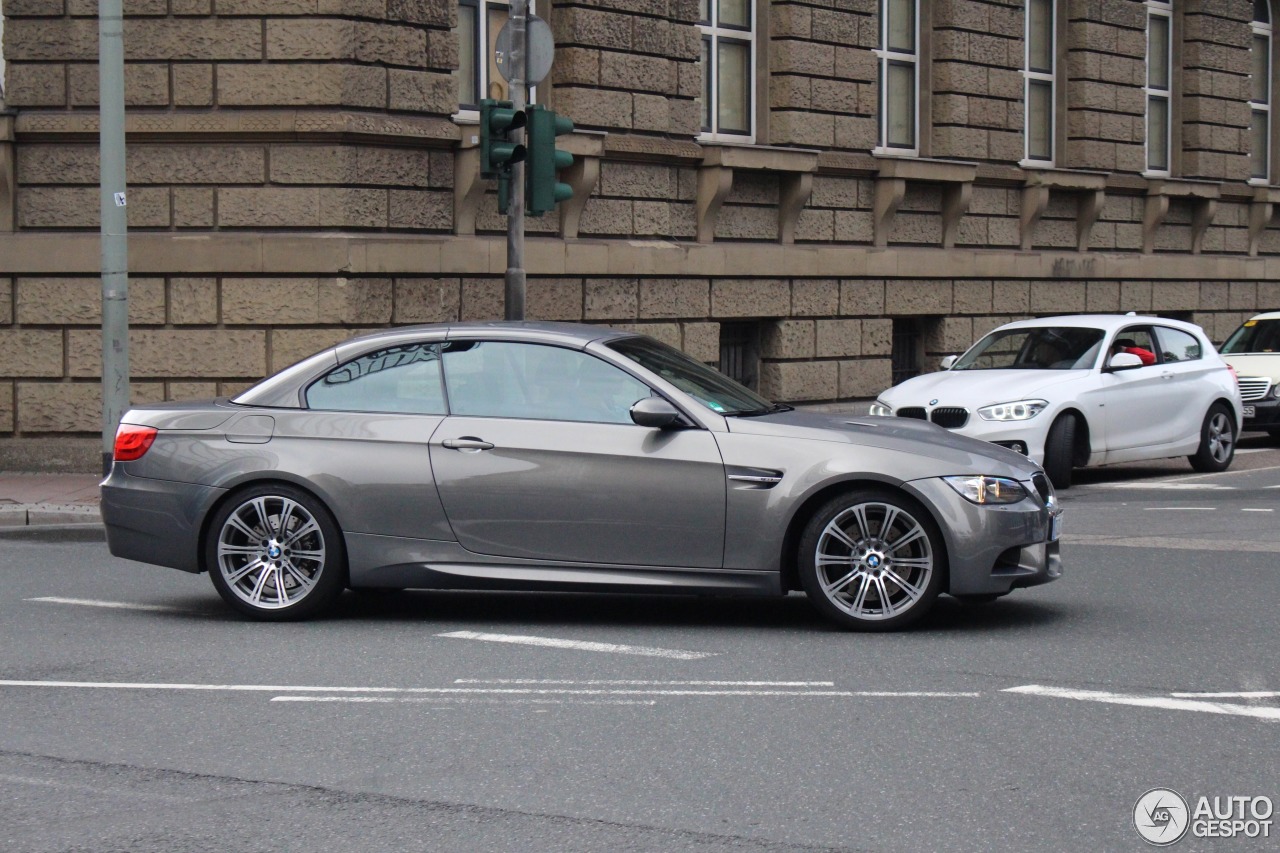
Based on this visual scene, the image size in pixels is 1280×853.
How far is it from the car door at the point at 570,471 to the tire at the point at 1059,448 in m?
7.18

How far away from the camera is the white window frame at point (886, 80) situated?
22125 mm

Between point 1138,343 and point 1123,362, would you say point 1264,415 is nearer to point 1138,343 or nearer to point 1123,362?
point 1138,343

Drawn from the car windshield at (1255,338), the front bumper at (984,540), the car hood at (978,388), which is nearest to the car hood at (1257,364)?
the car windshield at (1255,338)

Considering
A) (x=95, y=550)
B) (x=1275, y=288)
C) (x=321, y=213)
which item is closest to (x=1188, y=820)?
(x=95, y=550)

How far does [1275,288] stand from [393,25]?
17226mm

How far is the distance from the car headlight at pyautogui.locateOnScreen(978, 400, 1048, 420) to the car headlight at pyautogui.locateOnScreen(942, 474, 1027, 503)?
6.61 metres

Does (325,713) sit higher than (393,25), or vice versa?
(393,25)

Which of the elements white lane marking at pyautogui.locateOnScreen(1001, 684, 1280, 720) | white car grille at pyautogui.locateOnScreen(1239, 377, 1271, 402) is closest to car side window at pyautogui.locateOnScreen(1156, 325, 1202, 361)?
white car grille at pyautogui.locateOnScreen(1239, 377, 1271, 402)

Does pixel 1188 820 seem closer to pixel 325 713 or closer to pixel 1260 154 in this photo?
pixel 325 713

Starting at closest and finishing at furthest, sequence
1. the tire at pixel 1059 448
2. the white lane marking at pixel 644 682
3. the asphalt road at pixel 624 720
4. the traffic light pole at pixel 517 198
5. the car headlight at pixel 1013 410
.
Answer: the asphalt road at pixel 624 720, the white lane marking at pixel 644 682, the traffic light pole at pixel 517 198, the car headlight at pixel 1013 410, the tire at pixel 1059 448

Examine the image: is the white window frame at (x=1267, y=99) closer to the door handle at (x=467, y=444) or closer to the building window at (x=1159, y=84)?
the building window at (x=1159, y=84)

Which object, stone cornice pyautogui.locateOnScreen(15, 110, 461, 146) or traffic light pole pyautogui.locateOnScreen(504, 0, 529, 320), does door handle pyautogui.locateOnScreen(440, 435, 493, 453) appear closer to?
traffic light pole pyautogui.locateOnScreen(504, 0, 529, 320)

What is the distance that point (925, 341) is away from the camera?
73.8 feet

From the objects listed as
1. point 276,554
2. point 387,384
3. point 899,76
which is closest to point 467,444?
point 387,384
